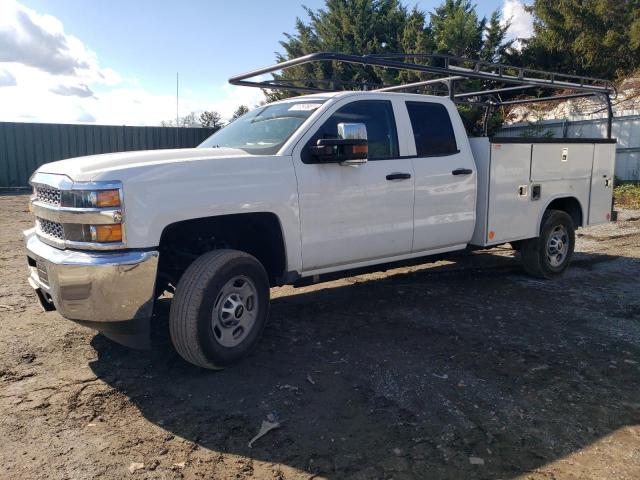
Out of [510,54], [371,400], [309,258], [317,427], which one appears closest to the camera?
[317,427]

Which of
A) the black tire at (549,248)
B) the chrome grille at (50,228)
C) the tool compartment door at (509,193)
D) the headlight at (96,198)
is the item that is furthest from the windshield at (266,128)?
the black tire at (549,248)

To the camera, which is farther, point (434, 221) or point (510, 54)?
point (510, 54)

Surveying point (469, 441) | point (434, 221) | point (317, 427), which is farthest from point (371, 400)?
point (434, 221)

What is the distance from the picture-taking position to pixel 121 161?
3688 mm

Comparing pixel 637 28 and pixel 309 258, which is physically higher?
pixel 637 28

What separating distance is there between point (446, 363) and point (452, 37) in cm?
1878

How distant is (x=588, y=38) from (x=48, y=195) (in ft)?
69.4

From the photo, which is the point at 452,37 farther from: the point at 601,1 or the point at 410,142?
the point at 410,142

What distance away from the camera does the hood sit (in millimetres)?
3523

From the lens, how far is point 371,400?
3512 millimetres

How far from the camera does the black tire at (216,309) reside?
365cm

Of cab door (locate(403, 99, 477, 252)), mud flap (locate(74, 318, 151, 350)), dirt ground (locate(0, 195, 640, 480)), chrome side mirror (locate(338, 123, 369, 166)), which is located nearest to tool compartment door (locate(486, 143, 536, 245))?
cab door (locate(403, 99, 477, 252))

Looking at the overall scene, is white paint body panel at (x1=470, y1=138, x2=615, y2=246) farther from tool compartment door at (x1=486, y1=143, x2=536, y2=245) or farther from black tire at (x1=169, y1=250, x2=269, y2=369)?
black tire at (x1=169, y1=250, x2=269, y2=369)

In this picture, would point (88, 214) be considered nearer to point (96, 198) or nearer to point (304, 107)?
point (96, 198)
